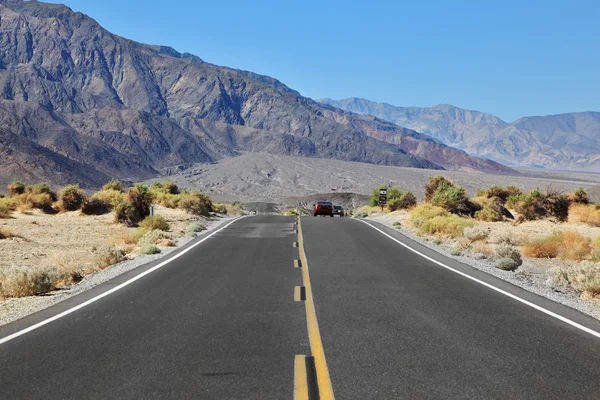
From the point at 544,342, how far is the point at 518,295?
12.4ft

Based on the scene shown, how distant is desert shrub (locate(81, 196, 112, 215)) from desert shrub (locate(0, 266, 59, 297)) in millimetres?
25155

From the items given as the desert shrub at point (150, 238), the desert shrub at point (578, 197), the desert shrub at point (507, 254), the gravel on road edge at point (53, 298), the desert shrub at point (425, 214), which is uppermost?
the desert shrub at point (578, 197)

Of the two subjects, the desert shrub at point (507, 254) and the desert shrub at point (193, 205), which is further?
the desert shrub at point (193, 205)

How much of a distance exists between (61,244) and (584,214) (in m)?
29.0

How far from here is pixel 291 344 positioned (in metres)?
7.36

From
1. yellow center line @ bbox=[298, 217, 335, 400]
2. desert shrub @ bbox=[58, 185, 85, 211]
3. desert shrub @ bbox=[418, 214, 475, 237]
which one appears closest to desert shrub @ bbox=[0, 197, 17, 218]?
desert shrub @ bbox=[58, 185, 85, 211]

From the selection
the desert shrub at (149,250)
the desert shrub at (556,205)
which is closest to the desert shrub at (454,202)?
the desert shrub at (556,205)

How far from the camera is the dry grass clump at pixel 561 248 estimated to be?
59.9 feet

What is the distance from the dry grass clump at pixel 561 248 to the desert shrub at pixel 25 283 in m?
14.6

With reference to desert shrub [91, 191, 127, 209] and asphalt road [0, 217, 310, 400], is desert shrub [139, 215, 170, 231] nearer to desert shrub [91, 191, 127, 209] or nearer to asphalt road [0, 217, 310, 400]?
desert shrub [91, 191, 127, 209]

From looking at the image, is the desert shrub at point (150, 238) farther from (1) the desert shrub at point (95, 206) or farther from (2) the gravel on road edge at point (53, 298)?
(1) the desert shrub at point (95, 206)

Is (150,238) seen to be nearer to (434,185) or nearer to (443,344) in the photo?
(443,344)

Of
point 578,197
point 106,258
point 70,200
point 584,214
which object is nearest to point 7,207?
point 70,200

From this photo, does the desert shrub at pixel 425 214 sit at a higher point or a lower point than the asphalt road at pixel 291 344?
higher
